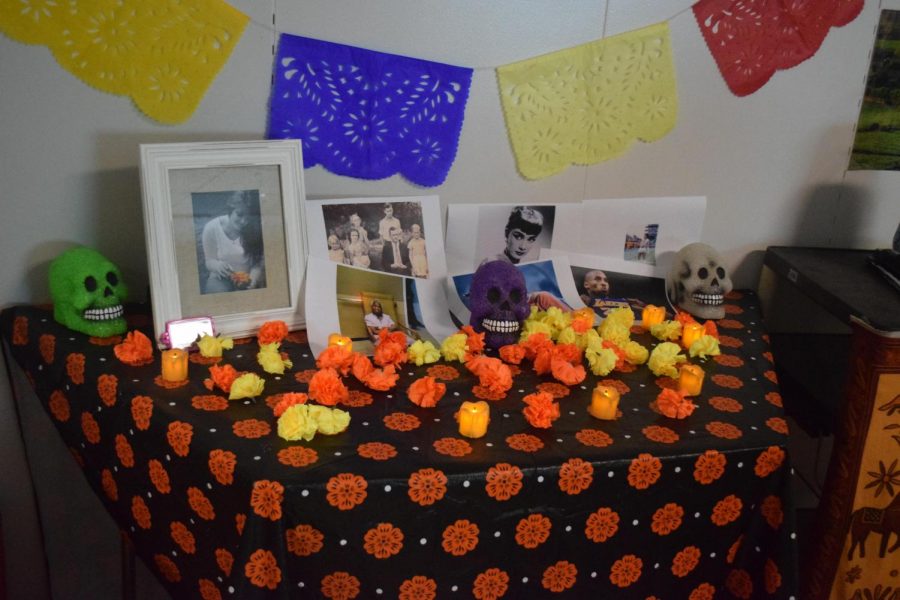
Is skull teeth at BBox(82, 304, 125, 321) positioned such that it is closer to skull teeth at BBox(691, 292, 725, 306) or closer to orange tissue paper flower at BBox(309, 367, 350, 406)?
orange tissue paper flower at BBox(309, 367, 350, 406)

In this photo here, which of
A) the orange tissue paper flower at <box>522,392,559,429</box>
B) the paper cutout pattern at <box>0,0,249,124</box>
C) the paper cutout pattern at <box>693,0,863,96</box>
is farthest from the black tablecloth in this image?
the paper cutout pattern at <box>693,0,863,96</box>

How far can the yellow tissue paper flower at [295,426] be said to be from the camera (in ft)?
3.07

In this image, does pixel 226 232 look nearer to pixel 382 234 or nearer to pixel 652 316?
pixel 382 234

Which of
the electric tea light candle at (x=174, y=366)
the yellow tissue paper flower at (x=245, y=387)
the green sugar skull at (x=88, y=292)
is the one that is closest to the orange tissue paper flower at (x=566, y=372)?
the yellow tissue paper flower at (x=245, y=387)

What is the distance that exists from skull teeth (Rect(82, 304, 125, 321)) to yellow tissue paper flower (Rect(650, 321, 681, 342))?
918mm

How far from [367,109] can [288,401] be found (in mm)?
604

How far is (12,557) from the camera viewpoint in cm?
143

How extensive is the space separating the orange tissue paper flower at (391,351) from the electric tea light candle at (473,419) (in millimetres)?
209

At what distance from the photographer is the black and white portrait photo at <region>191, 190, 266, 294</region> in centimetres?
121

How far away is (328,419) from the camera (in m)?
0.95

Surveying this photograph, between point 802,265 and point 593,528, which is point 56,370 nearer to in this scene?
point 593,528

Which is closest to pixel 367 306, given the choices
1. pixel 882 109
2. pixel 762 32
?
pixel 762 32

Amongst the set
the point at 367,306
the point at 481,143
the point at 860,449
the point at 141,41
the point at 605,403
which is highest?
the point at 141,41

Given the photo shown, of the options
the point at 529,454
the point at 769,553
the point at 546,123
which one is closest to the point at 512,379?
the point at 529,454
